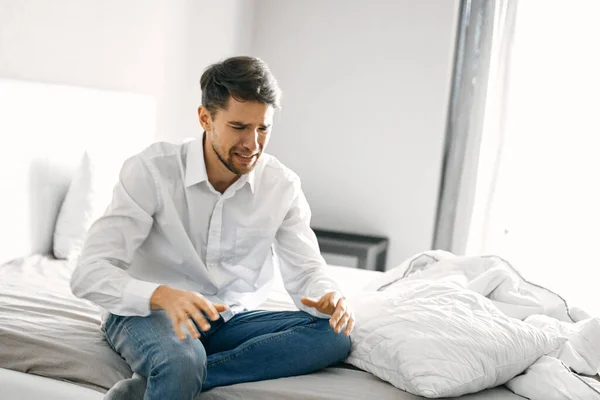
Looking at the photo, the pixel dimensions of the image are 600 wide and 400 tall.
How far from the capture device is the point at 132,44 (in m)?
3.22

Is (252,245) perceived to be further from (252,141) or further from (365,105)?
(365,105)

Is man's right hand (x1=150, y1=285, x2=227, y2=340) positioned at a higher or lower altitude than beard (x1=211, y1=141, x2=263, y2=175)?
lower

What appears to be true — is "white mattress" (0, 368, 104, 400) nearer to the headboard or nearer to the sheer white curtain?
the headboard

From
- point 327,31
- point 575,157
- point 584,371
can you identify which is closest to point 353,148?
point 327,31

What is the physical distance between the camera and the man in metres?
1.72

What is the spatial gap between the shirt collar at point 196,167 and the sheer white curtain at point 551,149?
2397 millimetres

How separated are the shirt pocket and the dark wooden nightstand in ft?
6.56

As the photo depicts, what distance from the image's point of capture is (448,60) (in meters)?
4.20

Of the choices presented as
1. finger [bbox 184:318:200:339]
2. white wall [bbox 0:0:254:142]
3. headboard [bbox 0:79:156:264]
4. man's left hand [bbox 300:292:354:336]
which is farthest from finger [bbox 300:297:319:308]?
white wall [bbox 0:0:254:142]

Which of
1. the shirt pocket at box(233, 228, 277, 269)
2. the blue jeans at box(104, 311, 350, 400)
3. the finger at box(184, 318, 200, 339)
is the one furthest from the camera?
the shirt pocket at box(233, 228, 277, 269)

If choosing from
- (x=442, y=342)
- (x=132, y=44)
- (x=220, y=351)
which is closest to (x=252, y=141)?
(x=220, y=351)

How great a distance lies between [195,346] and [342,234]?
2654mm

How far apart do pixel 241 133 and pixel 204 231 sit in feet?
0.84

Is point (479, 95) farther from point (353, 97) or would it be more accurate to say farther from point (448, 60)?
point (353, 97)
